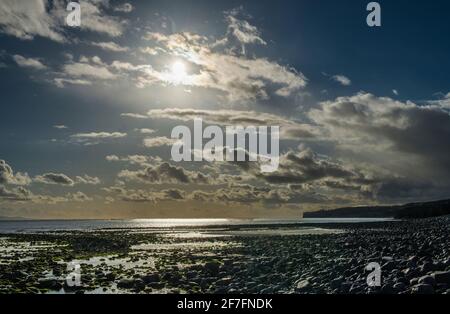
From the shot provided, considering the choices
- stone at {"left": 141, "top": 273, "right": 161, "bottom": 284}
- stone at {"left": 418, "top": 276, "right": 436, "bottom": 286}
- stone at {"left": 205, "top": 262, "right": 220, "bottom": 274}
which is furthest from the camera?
stone at {"left": 205, "top": 262, "right": 220, "bottom": 274}

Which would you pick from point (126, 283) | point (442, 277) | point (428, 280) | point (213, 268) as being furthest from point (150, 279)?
point (442, 277)

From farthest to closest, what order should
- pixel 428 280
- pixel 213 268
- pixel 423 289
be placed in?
pixel 213 268
pixel 428 280
pixel 423 289

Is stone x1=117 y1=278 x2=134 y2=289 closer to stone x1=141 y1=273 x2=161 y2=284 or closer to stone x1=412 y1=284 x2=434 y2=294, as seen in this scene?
stone x1=141 y1=273 x2=161 y2=284

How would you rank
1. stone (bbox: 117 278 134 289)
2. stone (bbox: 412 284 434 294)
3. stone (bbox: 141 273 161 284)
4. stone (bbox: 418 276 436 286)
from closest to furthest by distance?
stone (bbox: 412 284 434 294), stone (bbox: 418 276 436 286), stone (bbox: 117 278 134 289), stone (bbox: 141 273 161 284)

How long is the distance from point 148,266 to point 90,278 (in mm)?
5939

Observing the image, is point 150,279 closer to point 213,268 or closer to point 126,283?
point 126,283

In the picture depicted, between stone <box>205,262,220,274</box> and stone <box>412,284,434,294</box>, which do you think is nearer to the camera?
stone <box>412,284,434,294</box>

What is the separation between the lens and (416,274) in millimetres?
18375

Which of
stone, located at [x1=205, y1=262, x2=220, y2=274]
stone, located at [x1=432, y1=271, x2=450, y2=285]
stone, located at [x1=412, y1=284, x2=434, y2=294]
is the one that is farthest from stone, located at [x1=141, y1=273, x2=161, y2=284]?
stone, located at [x1=432, y1=271, x2=450, y2=285]

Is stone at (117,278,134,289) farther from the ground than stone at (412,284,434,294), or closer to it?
closer to it

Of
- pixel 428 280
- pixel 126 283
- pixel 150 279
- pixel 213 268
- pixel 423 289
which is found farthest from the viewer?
pixel 213 268
